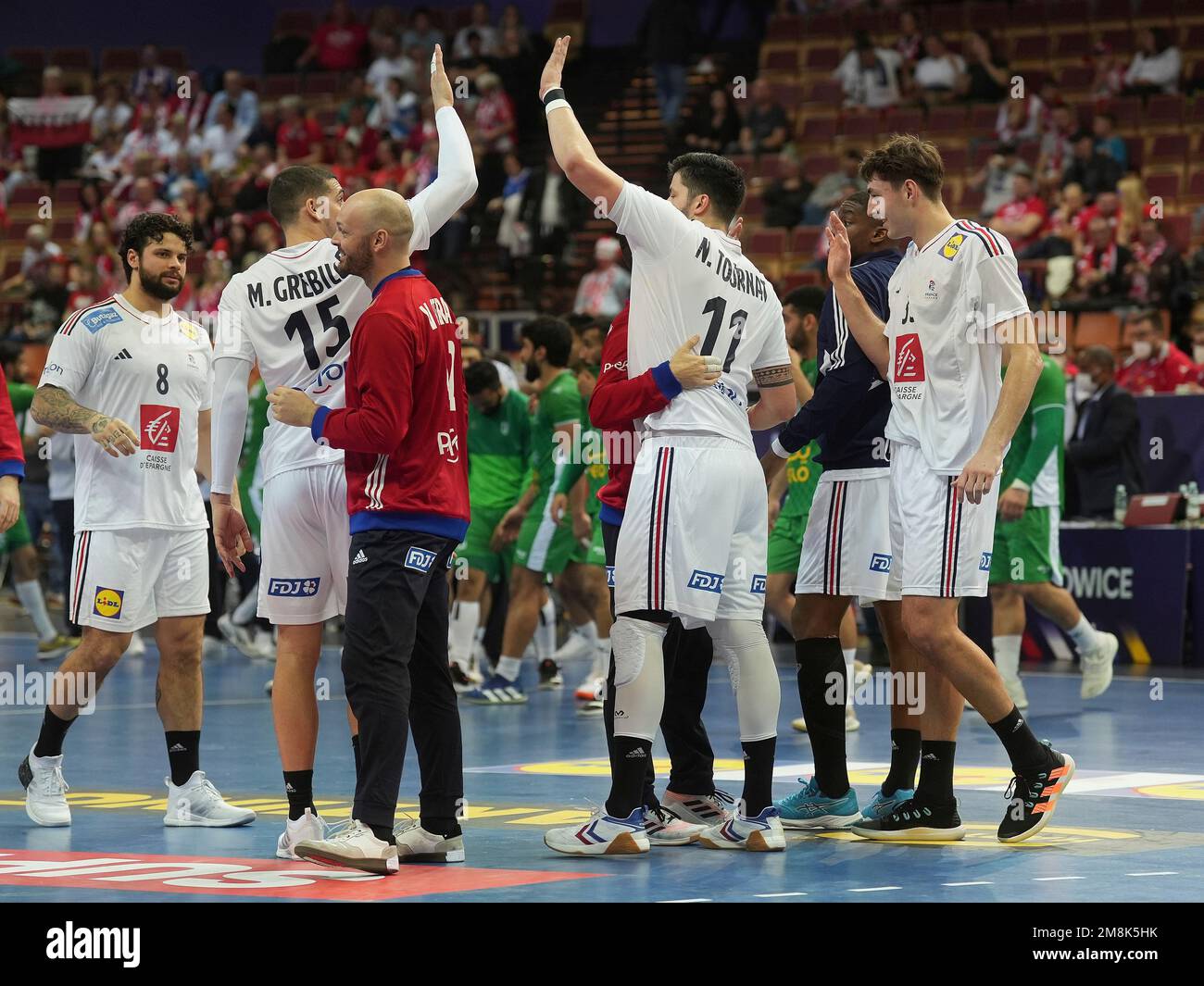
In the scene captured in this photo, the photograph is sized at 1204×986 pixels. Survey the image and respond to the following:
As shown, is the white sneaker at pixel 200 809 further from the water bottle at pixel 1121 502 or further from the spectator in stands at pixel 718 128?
the spectator in stands at pixel 718 128

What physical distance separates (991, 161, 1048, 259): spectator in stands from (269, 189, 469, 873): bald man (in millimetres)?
12191

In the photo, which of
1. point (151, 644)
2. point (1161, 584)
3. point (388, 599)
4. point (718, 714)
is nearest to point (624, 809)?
point (388, 599)

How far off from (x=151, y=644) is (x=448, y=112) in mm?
9977

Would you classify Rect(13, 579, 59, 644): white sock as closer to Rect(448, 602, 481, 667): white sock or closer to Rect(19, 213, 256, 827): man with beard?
Rect(448, 602, 481, 667): white sock

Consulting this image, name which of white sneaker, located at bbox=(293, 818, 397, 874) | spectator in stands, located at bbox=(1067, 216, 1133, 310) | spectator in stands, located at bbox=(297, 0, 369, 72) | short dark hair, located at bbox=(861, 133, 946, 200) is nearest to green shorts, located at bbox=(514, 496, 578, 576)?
short dark hair, located at bbox=(861, 133, 946, 200)

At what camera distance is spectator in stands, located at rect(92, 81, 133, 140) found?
84.3 ft

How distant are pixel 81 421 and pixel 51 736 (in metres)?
1.19

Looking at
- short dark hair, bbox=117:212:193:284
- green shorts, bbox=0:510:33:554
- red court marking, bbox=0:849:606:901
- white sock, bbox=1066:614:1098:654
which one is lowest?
red court marking, bbox=0:849:606:901

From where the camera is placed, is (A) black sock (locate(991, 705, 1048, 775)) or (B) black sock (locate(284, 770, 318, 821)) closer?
(B) black sock (locate(284, 770, 318, 821))

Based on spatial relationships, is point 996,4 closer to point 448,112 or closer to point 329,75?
point 329,75

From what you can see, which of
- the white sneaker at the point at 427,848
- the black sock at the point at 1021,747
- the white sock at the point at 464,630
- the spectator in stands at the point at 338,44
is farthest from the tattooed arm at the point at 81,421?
the spectator in stands at the point at 338,44

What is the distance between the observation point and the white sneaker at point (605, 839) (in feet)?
19.0

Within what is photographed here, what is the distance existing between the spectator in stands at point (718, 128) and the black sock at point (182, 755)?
14.9m

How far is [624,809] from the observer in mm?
5844
